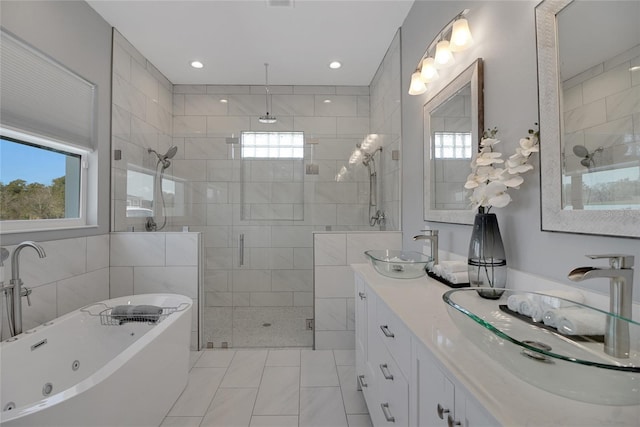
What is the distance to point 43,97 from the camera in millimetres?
2053

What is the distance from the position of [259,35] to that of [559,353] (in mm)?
3059

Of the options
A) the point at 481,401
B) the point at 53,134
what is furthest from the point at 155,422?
the point at 53,134

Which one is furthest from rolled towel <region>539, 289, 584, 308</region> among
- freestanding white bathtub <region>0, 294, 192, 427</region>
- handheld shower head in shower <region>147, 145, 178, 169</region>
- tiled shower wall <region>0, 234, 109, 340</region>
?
handheld shower head in shower <region>147, 145, 178, 169</region>

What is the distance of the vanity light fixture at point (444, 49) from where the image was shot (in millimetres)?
1526

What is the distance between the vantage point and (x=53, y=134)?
2131 millimetres

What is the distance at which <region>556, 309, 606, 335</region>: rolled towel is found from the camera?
0.75m

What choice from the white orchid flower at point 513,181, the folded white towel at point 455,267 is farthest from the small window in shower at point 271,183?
the white orchid flower at point 513,181

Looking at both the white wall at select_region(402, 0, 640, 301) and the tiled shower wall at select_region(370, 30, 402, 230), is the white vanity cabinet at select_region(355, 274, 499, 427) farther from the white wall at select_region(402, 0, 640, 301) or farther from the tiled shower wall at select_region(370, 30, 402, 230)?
the tiled shower wall at select_region(370, 30, 402, 230)

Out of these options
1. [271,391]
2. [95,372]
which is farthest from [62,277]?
[271,391]

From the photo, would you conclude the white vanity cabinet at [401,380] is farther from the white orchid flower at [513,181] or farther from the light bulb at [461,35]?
the light bulb at [461,35]

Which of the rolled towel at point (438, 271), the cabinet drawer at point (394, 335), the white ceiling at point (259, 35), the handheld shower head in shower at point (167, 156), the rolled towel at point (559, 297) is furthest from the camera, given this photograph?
the handheld shower head in shower at point (167, 156)

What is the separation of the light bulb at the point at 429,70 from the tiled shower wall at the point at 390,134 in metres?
0.76

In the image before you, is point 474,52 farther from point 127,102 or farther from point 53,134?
point 127,102

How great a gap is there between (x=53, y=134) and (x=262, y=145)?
1.63 meters
